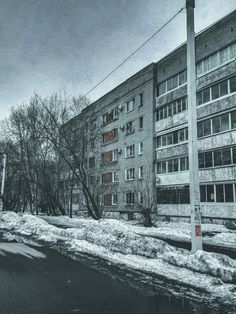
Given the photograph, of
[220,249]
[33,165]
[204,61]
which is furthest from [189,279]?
[33,165]

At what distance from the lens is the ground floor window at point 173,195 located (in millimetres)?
26688

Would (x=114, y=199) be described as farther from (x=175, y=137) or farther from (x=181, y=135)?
(x=181, y=135)

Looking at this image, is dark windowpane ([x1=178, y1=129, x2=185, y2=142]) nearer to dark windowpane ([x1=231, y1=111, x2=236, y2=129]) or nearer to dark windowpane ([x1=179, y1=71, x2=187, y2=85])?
dark windowpane ([x1=179, y1=71, x2=187, y2=85])

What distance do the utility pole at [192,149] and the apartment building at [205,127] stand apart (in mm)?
14865

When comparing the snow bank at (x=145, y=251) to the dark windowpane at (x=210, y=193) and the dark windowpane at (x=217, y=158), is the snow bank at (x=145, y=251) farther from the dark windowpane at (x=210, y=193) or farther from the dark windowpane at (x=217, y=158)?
the dark windowpane at (x=217, y=158)

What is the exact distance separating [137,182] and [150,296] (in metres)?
27.6

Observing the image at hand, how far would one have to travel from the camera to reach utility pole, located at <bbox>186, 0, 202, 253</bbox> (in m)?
8.39

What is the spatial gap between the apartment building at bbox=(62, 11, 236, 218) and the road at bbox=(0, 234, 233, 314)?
1774cm

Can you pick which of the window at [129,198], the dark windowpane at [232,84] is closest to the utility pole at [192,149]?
the dark windowpane at [232,84]

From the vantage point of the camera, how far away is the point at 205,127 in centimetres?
2552

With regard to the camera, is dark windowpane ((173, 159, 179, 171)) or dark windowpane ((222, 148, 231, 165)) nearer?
dark windowpane ((222, 148, 231, 165))

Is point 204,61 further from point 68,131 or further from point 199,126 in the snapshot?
point 68,131

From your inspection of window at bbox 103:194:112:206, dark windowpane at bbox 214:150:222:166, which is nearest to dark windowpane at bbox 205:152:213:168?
dark windowpane at bbox 214:150:222:166

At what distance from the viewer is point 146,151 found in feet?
105
